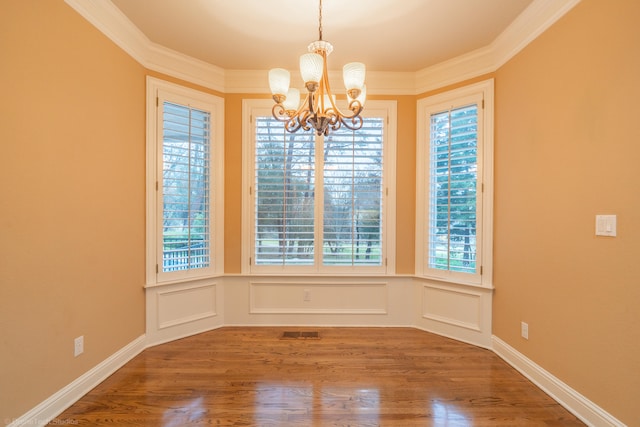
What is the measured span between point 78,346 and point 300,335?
1.83 metres

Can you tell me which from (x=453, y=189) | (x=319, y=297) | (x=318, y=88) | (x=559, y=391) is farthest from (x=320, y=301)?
(x=318, y=88)

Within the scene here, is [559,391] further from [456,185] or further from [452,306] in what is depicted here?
[456,185]

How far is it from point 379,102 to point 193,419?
3246 mm

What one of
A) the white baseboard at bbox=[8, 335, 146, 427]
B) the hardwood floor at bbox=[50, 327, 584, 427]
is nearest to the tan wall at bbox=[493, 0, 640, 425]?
the hardwood floor at bbox=[50, 327, 584, 427]

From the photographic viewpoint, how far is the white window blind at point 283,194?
3.24m

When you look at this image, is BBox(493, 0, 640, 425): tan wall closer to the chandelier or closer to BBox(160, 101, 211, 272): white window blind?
the chandelier

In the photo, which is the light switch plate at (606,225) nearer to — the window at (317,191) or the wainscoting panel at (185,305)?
the window at (317,191)

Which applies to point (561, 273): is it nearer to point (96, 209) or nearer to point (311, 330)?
point (311, 330)

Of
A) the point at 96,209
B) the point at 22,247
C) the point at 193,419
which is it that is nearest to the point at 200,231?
the point at 96,209

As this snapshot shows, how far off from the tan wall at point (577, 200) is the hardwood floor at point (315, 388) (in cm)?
42

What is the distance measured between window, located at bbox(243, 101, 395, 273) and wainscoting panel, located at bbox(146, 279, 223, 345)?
53 centimetres

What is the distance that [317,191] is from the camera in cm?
325

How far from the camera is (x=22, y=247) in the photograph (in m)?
1.65

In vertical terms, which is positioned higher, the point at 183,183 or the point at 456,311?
the point at 183,183
